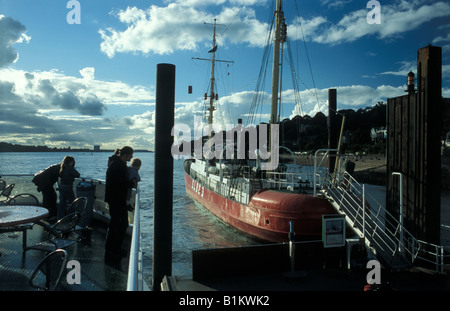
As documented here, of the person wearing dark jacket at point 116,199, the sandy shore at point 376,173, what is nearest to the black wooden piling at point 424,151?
the person wearing dark jacket at point 116,199

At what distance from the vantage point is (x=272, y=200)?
1382cm

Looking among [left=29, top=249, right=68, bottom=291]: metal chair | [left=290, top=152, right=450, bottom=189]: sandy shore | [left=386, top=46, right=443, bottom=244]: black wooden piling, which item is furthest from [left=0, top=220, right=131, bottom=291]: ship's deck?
[left=290, top=152, right=450, bottom=189]: sandy shore

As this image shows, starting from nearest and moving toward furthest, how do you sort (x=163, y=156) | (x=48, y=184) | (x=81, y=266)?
(x=81, y=266) < (x=163, y=156) < (x=48, y=184)

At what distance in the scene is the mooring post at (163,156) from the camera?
6.12 metres

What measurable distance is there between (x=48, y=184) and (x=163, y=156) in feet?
14.3

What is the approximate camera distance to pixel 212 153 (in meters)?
27.1

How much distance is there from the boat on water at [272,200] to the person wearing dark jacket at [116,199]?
6345 mm

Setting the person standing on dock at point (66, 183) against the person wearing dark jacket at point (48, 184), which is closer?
the person standing on dock at point (66, 183)

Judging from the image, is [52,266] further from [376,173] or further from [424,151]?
[376,173]

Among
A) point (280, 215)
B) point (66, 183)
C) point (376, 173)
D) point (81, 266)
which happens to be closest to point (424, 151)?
point (280, 215)

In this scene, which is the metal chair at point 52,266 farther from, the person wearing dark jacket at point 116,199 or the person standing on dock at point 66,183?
the person standing on dock at point 66,183

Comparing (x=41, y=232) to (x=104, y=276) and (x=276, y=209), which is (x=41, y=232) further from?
(x=276, y=209)
